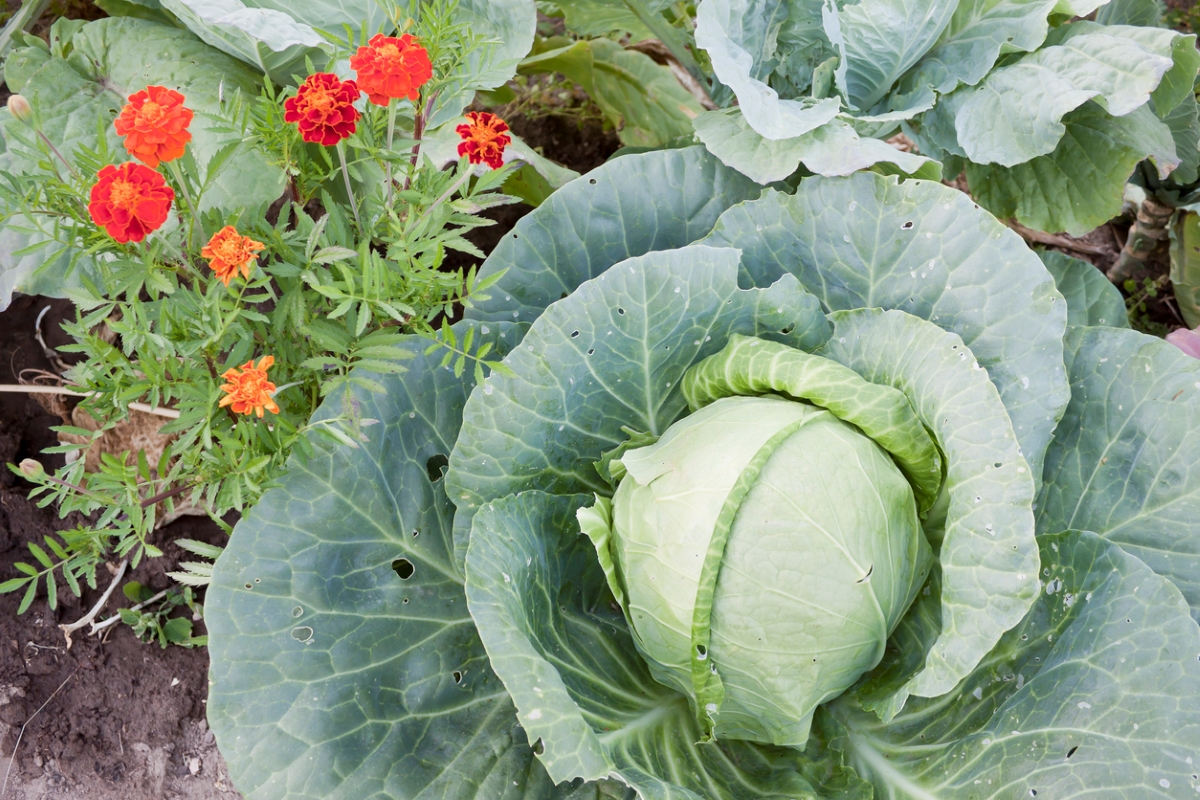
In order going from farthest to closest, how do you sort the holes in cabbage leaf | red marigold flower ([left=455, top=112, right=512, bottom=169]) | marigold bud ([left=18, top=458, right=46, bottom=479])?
the holes in cabbage leaf < red marigold flower ([left=455, top=112, right=512, bottom=169]) < marigold bud ([left=18, top=458, right=46, bottom=479])

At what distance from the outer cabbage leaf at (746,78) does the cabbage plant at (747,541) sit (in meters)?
0.20

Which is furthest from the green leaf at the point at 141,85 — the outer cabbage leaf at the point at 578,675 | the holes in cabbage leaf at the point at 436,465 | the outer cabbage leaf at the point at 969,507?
the outer cabbage leaf at the point at 969,507

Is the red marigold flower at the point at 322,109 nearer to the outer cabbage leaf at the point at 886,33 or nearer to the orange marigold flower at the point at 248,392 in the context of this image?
the orange marigold flower at the point at 248,392

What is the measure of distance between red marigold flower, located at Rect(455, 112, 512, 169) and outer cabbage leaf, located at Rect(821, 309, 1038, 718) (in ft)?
2.94

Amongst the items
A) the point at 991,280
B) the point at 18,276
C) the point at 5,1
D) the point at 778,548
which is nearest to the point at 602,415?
the point at 778,548

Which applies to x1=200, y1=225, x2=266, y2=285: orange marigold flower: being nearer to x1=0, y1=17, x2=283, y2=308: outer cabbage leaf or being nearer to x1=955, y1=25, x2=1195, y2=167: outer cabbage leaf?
x1=0, y1=17, x2=283, y2=308: outer cabbage leaf

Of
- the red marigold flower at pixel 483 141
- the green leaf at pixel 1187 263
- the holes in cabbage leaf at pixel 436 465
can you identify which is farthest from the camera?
the green leaf at pixel 1187 263

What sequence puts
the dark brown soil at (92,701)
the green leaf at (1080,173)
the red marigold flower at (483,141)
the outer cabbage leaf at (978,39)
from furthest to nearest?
the green leaf at (1080,173) < the dark brown soil at (92,701) < the outer cabbage leaf at (978,39) < the red marigold flower at (483,141)

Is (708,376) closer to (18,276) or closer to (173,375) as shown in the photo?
(173,375)

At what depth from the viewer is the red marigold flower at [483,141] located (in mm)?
1684

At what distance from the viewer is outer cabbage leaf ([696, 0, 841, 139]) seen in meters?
2.07

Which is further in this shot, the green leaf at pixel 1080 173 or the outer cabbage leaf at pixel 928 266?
the green leaf at pixel 1080 173

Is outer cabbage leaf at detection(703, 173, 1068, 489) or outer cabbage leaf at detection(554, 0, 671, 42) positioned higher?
outer cabbage leaf at detection(554, 0, 671, 42)

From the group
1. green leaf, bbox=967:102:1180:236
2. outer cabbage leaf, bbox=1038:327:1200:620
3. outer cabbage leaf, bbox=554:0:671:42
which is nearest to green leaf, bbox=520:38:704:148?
outer cabbage leaf, bbox=554:0:671:42
